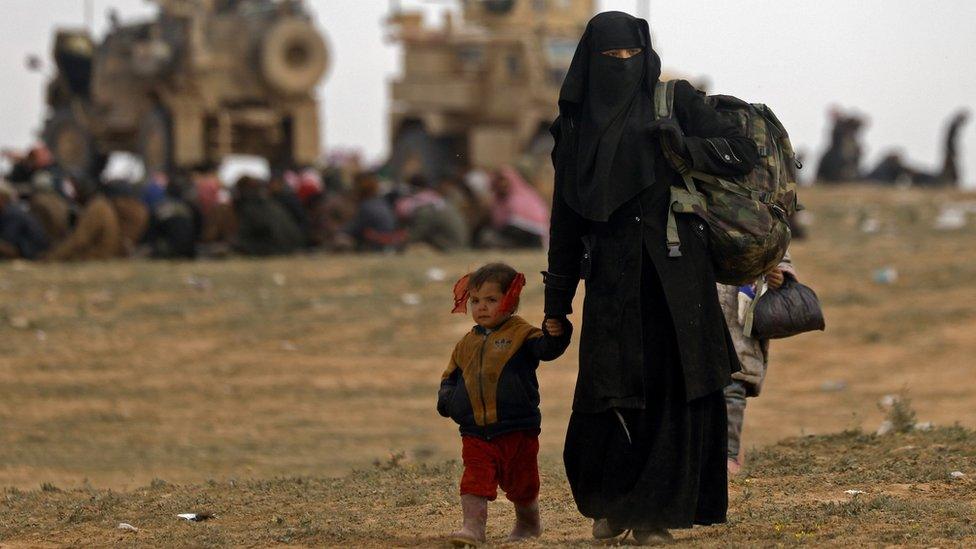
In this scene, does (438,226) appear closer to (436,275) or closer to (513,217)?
(513,217)

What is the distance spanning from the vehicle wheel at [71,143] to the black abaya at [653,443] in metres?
24.8

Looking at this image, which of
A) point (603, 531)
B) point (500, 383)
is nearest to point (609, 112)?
point (500, 383)

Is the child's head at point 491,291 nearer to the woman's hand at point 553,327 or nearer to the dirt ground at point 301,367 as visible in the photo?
the woman's hand at point 553,327

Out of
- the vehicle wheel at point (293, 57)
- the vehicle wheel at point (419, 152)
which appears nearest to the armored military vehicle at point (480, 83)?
the vehicle wheel at point (419, 152)

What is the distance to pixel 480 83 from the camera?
2702 cm

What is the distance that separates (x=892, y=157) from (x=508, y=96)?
10.3 metres

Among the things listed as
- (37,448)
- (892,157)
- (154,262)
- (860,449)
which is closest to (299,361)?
(37,448)

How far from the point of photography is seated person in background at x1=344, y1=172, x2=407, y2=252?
1870 cm

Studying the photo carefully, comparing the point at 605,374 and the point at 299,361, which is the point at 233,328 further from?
the point at 605,374

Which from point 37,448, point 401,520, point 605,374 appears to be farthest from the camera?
point 37,448

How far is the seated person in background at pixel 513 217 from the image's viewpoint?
19078 mm

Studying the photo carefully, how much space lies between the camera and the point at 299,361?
1291 centimetres

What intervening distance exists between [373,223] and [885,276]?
567cm

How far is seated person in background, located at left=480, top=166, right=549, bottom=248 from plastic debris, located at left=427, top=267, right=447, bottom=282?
3.45m
